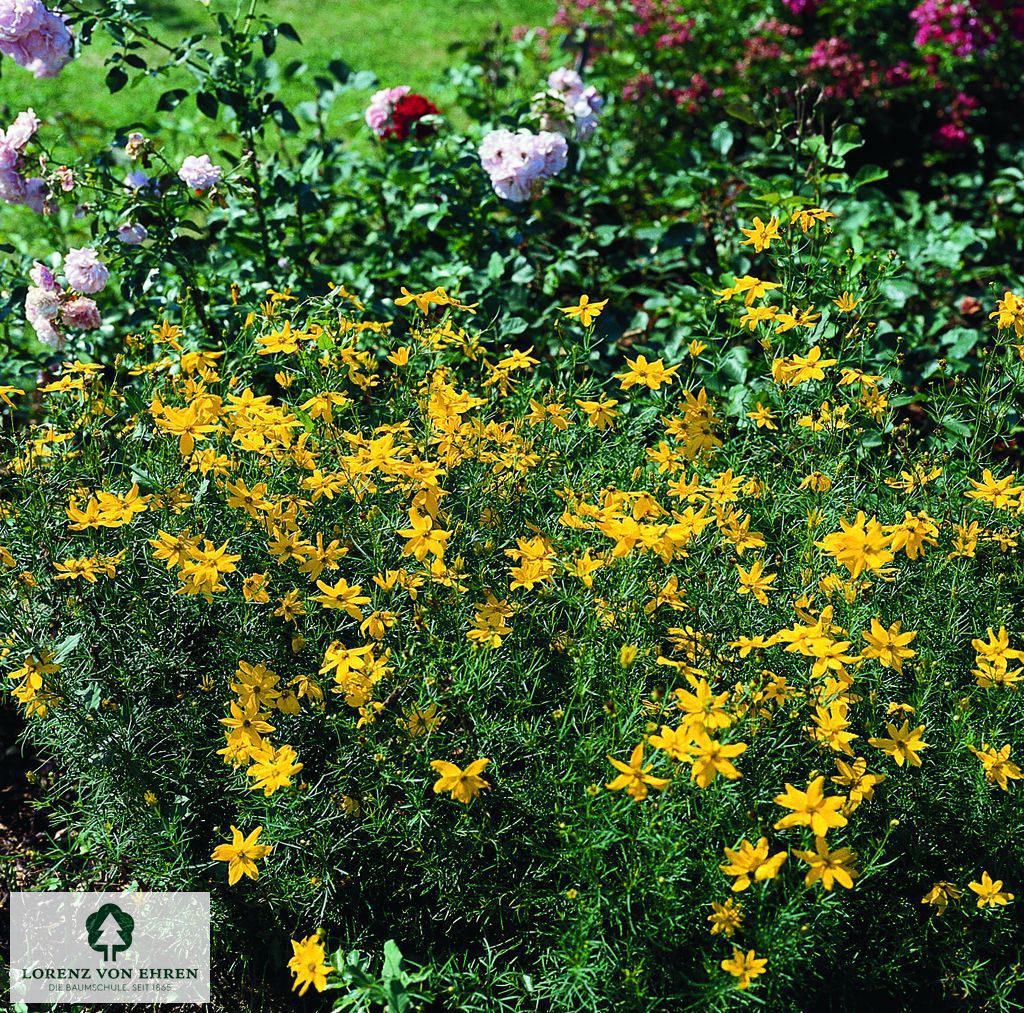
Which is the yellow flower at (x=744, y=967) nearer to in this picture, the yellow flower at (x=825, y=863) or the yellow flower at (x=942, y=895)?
the yellow flower at (x=825, y=863)

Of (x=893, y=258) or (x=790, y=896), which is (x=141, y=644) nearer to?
(x=790, y=896)

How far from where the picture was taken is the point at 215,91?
3396mm

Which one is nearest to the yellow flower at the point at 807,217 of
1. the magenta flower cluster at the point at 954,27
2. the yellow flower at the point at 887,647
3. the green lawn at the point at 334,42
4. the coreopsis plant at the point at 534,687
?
the coreopsis plant at the point at 534,687

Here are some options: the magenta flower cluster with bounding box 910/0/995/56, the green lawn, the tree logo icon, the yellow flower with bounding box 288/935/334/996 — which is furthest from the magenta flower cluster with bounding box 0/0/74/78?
the green lawn

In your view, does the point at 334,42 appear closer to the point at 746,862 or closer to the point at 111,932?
the point at 111,932

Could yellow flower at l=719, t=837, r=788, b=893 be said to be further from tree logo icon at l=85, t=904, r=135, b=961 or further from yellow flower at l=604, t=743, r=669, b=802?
tree logo icon at l=85, t=904, r=135, b=961

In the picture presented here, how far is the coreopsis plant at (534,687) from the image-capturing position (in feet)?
6.22

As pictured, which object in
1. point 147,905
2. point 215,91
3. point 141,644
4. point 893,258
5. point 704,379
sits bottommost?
point 147,905

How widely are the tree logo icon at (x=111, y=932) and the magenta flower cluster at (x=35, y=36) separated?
220 cm

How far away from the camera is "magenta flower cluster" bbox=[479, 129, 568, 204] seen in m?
3.45

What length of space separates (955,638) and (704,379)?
1.09 m

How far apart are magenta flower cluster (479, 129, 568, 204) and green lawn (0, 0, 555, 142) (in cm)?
377

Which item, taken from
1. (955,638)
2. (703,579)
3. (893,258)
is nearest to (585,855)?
(703,579)

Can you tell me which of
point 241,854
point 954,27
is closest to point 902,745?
point 241,854
